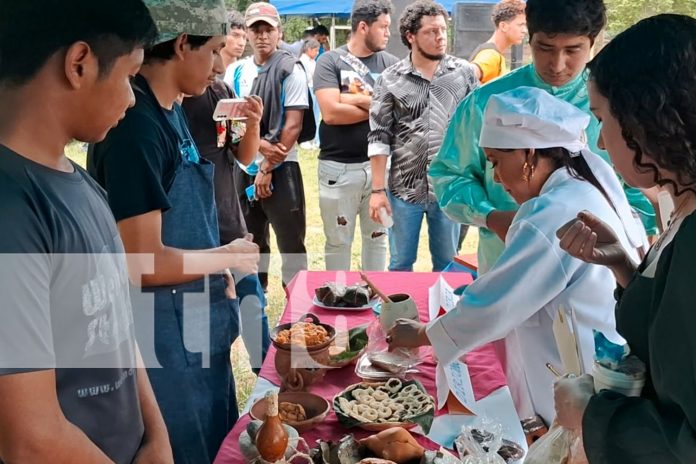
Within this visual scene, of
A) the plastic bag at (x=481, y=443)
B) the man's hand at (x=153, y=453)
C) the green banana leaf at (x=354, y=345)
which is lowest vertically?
the green banana leaf at (x=354, y=345)

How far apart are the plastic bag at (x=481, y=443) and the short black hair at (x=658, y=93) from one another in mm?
703

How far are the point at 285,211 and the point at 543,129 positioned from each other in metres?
2.74

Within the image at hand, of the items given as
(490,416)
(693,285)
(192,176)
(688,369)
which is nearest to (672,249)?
(693,285)

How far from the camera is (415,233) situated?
407 centimetres

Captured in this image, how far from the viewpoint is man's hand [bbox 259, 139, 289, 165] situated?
4.21 meters

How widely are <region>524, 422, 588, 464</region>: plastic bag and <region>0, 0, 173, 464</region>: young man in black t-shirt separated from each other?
0.81m

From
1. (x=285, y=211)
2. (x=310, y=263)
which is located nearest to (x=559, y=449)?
(x=285, y=211)

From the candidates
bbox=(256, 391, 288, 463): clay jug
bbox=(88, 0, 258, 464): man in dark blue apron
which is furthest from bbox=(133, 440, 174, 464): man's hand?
bbox=(88, 0, 258, 464): man in dark blue apron

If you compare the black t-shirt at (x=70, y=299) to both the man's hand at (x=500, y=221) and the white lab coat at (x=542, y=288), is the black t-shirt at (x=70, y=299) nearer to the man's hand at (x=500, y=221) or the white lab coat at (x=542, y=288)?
the white lab coat at (x=542, y=288)

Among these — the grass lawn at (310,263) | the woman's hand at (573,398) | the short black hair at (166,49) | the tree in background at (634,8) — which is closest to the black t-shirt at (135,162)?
the short black hair at (166,49)

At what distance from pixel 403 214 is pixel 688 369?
3.11 meters

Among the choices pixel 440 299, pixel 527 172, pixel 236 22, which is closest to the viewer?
pixel 527 172

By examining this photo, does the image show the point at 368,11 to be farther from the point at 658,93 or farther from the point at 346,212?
the point at 658,93

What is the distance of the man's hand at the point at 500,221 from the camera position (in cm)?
229
